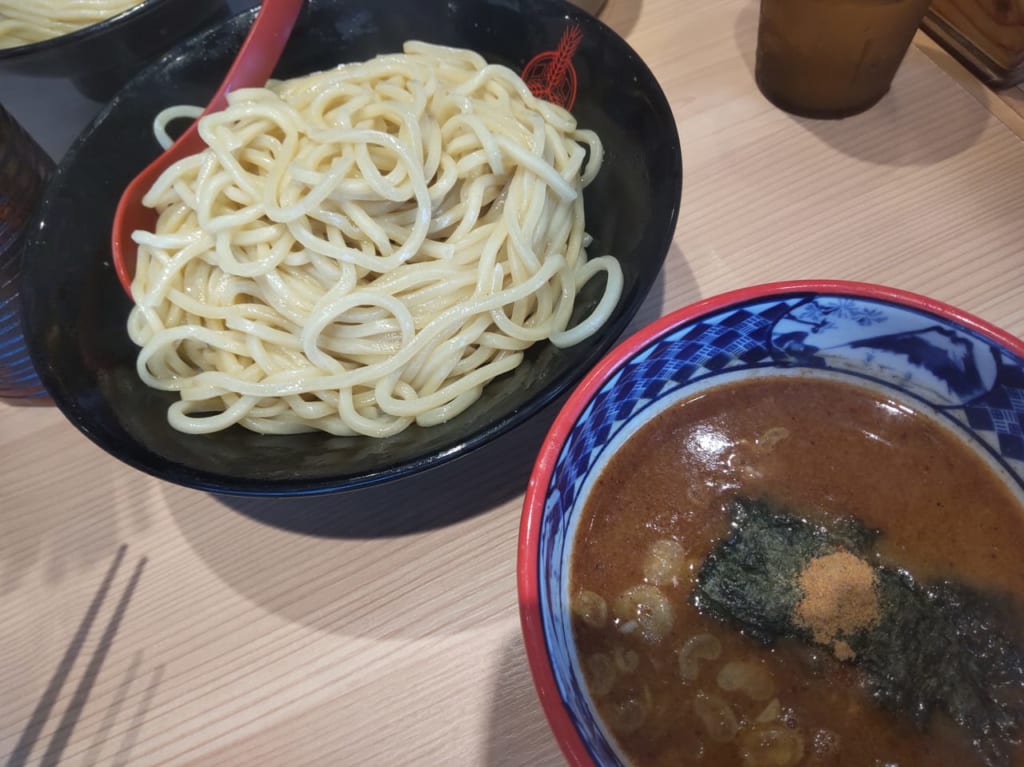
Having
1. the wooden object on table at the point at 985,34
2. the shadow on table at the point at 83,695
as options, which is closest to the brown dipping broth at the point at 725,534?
the shadow on table at the point at 83,695

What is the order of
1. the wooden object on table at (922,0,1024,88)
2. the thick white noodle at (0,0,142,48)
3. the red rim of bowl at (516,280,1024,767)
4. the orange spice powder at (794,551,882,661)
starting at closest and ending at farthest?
1. the red rim of bowl at (516,280,1024,767)
2. the orange spice powder at (794,551,882,661)
3. the wooden object on table at (922,0,1024,88)
4. the thick white noodle at (0,0,142,48)

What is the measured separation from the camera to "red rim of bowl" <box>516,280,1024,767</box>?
2.27ft

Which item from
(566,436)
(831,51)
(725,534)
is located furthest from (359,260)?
(831,51)

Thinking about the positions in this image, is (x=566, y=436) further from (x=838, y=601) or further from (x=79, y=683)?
(x=79, y=683)

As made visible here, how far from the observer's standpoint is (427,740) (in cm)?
102

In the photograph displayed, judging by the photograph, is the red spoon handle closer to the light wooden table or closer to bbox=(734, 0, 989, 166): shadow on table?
the light wooden table

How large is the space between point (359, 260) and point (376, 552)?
0.49 metres

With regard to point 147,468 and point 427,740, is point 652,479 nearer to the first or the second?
point 427,740

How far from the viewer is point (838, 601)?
84 centimetres

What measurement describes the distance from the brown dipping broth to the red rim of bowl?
11 centimetres

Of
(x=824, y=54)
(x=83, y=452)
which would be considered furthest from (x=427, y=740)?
(x=824, y=54)

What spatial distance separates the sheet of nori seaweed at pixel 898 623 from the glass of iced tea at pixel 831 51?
104 centimetres

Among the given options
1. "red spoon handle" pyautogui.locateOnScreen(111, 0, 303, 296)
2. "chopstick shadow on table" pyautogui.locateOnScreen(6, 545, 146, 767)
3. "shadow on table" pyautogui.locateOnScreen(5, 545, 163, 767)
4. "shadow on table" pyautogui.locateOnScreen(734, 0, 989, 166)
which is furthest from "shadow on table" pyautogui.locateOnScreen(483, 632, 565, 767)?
"shadow on table" pyautogui.locateOnScreen(734, 0, 989, 166)

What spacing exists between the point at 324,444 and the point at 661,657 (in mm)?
626
